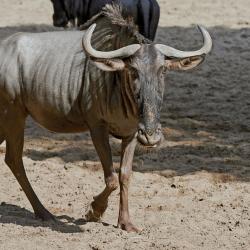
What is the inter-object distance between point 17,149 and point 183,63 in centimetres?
174

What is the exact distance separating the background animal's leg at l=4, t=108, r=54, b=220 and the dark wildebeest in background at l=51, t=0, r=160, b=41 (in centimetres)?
257

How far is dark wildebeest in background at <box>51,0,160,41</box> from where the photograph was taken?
10.5 metres

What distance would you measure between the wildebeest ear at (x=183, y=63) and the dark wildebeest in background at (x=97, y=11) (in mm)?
3105

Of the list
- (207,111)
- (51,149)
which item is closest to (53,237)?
(51,149)

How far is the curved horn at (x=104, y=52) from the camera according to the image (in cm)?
582

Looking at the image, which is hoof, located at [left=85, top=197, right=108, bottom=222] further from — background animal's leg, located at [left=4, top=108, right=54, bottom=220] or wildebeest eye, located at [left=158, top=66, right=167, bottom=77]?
wildebeest eye, located at [left=158, top=66, right=167, bottom=77]

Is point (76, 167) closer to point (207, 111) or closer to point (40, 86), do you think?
point (40, 86)

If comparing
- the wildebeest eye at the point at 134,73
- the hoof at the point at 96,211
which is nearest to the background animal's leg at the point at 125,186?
the hoof at the point at 96,211

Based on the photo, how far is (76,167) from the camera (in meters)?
8.44

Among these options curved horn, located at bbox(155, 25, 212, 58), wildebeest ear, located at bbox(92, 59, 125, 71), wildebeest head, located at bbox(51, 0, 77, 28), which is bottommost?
wildebeest head, located at bbox(51, 0, 77, 28)

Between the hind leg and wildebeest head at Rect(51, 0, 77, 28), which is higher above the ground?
the hind leg

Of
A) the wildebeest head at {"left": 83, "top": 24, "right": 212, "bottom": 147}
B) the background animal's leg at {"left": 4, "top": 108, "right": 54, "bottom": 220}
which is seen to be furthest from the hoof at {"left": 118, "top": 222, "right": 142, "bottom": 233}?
the wildebeest head at {"left": 83, "top": 24, "right": 212, "bottom": 147}

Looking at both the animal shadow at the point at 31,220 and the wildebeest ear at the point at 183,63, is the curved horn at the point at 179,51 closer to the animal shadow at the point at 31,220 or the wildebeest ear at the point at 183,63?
the wildebeest ear at the point at 183,63

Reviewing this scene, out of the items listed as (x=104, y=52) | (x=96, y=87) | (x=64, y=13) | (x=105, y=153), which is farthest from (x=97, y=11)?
(x=104, y=52)
